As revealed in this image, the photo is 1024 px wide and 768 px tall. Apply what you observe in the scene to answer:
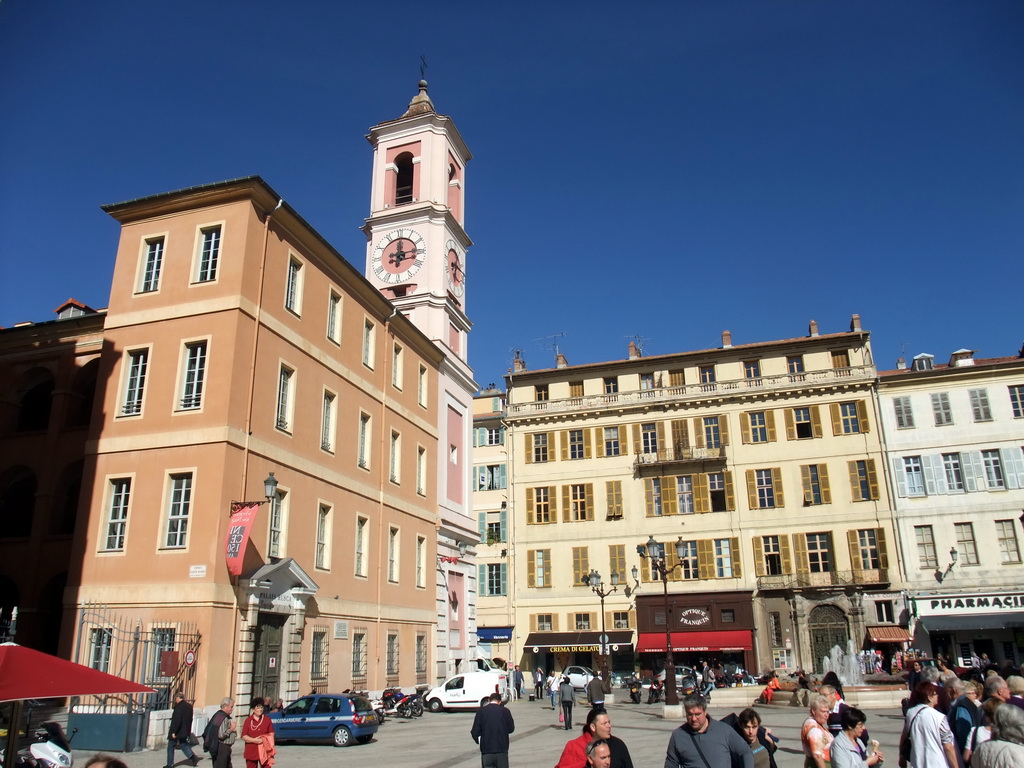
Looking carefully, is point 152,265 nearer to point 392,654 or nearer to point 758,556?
point 392,654

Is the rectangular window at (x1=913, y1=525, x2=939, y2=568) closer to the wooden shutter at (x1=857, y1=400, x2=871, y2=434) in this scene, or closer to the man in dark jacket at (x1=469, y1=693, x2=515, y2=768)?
the wooden shutter at (x1=857, y1=400, x2=871, y2=434)

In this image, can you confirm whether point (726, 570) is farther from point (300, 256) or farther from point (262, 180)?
point (262, 180)

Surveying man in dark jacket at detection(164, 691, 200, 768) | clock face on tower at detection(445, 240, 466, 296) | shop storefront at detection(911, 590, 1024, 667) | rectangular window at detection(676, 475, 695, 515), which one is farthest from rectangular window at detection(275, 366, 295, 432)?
shop storefront at detection(911, 590, 1024, 667)

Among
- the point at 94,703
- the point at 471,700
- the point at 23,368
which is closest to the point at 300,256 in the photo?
the point at 23,368

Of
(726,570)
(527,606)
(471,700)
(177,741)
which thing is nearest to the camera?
(177,741)

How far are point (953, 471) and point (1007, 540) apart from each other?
12.7 ft

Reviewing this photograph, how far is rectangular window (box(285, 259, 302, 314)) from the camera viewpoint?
23922 millimetres

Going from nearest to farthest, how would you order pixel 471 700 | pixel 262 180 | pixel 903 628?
pixel 262 180, pixel 471 700, pixel 903 628

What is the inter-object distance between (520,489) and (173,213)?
93.4ft

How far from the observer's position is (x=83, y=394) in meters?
24.7

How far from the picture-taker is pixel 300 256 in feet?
81.0

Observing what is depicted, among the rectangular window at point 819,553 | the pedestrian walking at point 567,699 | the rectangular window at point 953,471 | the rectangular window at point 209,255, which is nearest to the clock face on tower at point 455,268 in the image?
the rectangular window at point 209,255

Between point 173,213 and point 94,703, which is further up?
point 173,213

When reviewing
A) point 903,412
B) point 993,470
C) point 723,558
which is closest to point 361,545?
point 723,558
